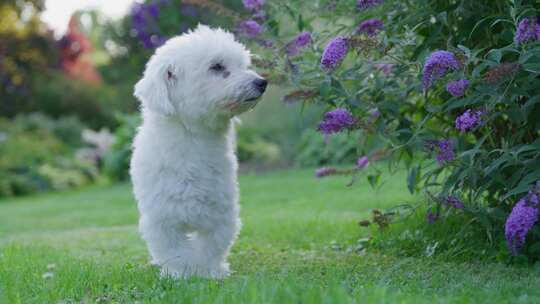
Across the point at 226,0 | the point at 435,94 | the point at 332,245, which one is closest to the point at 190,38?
the point at 435,94

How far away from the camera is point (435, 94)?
4.84m

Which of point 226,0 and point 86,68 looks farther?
point 86,68

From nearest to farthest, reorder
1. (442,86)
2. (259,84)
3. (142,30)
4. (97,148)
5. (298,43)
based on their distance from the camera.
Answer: (259,84) < (442,86) < (298,43) < (142,30) < (97,148)

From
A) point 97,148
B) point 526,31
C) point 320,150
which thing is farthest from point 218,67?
point 97,148

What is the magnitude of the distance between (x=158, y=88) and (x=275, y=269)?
4.75 feet

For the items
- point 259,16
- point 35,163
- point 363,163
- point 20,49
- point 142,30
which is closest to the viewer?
point 259,16

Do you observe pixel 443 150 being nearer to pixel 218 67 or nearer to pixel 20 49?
pixel 218 67

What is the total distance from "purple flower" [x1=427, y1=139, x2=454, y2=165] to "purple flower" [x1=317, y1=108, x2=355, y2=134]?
516 mm

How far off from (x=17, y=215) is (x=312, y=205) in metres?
4.87

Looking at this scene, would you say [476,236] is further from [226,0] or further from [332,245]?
[226,0]

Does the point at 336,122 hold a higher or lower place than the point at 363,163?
higher

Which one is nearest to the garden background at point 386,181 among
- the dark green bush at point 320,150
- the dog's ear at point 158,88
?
the dog's ear at point 158,88

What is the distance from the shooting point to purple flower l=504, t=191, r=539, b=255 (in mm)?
3387

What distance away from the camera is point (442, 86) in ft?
14.1
